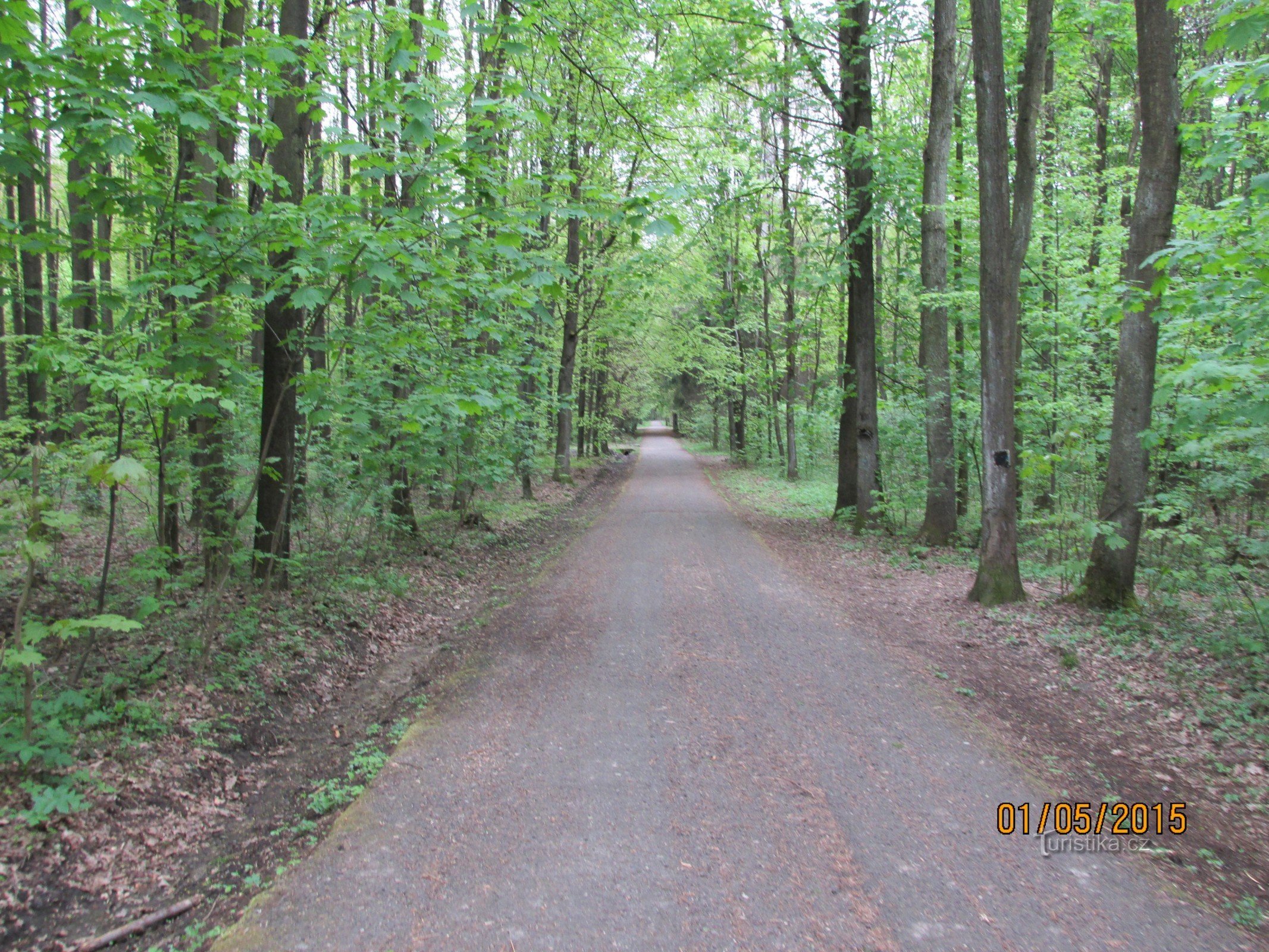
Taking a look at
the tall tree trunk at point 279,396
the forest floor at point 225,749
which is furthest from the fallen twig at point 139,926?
the tall tree trunk at point 279,396

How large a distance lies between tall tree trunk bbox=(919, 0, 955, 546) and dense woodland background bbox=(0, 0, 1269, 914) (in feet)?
0.19

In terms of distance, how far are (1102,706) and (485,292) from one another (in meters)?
5.72

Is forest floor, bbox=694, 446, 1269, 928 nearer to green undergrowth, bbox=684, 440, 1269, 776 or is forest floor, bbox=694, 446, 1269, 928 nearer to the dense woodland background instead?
green undergrowth, bbox=684, 440, 1269, 776

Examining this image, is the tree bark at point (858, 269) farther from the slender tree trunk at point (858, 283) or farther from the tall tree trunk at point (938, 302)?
the tall tree trunk at point (938, 302)

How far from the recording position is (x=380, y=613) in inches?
293

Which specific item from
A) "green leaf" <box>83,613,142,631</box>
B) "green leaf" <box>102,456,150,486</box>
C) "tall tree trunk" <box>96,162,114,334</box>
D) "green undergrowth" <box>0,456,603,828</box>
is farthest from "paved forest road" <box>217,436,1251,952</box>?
"tall tree trunk" <box>96,162,114,334</box>

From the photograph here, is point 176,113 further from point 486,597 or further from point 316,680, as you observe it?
point 486,597

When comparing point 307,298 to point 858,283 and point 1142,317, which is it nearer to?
point 1142,317

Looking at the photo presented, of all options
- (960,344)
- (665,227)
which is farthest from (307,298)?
(960,344)

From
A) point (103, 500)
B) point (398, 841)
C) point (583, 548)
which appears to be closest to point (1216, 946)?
point (398, 841)

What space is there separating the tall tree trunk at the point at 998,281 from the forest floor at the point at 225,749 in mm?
6002

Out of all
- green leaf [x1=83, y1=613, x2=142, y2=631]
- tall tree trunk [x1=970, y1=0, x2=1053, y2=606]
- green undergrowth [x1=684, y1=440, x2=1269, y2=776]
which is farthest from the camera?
tall tree trunk [x1=970, y1=0, x2=1053, y2=606]

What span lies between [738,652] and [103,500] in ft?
42.1
